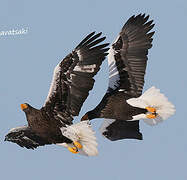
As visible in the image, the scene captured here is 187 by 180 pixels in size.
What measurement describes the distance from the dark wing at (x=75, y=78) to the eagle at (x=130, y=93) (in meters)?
1.11

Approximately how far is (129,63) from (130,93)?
0.50 m

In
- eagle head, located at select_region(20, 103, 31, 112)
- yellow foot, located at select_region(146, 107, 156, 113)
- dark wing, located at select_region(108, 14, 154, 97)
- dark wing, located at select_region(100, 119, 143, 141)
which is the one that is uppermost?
dark wing, located at select_region(108, 14, 154, 97)

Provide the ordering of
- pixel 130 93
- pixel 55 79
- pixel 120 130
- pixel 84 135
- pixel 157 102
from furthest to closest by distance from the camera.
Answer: pixel 120 130
pixel 130 93
pixel 157 102
pixel 84 135
pixel 55 79

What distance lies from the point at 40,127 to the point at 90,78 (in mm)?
1087

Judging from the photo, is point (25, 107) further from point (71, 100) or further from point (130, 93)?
point (130, 93)

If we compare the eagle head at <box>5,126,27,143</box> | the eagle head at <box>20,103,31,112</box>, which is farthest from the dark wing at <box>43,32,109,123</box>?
the eagle head at <box>5,126,27,143</box>

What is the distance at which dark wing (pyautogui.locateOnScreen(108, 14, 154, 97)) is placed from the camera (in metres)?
10.7

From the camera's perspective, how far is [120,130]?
36.2 feet

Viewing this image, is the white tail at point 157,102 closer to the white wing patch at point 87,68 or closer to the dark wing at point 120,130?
the dark wing at point 120,130

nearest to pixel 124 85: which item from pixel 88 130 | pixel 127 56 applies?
pixel 127 56

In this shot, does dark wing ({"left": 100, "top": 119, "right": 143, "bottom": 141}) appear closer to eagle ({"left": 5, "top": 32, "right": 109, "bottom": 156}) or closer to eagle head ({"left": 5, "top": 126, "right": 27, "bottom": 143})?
eagle ({"left": 5, "top": 32, "right": 109, "bottom": 156})

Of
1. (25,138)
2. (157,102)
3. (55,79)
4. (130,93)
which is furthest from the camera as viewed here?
(25,138)

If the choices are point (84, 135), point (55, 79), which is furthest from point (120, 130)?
point (55, 79)

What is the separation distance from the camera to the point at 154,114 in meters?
10.3
